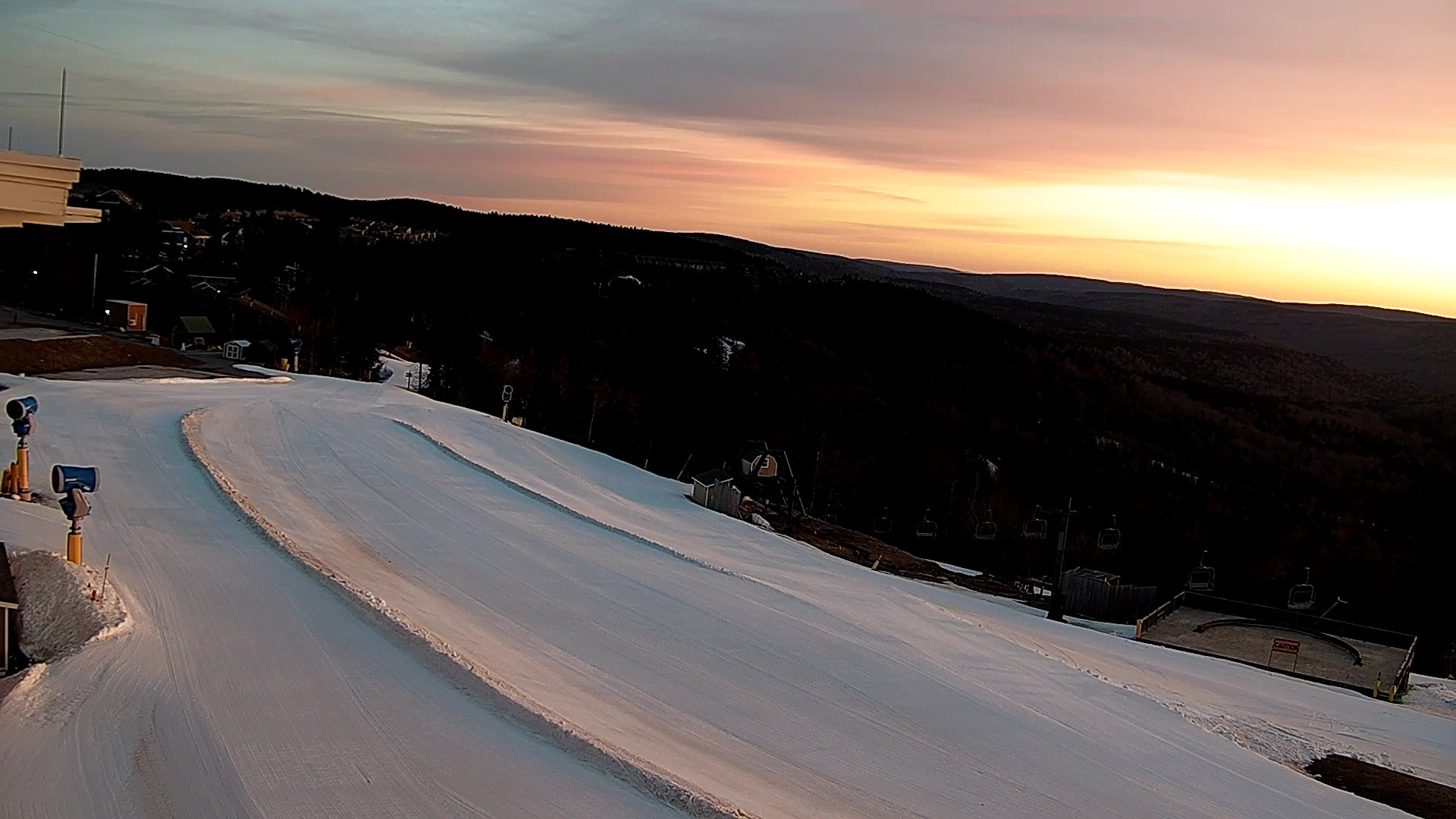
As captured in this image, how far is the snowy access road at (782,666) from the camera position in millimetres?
9094

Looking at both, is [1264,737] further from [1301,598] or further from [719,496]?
[1301,598]

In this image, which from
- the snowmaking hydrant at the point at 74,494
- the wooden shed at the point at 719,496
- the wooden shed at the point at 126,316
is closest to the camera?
the snowmaking hydrant at the point at 74,494

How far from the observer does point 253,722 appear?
26.6 ft

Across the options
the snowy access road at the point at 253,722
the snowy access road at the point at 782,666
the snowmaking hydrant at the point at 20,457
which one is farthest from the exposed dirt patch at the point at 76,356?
the snowy access road at the point at 253,722

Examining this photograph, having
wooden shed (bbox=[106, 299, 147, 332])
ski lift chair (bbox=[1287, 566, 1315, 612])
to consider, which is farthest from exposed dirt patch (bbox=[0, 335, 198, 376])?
ski lift chair (bbox=[1287, 566, 1315, 612])

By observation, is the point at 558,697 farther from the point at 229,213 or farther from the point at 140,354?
the point at 229,213

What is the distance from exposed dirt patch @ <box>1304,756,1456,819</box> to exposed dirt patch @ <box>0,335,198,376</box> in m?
26.6

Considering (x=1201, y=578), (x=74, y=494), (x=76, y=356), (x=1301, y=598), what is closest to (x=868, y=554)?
(x=1201, y=578)

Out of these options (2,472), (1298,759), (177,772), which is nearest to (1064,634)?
(1298,759)

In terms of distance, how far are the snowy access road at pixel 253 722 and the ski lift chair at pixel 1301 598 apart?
19807 millimetres

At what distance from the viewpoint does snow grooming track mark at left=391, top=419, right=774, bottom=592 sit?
15633 mm

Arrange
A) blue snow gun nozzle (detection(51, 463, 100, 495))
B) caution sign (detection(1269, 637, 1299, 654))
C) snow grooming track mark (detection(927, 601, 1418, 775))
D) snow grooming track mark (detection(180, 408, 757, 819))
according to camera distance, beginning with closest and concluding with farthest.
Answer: snow grooming track mark (detection(180, 408, 757, 819)) → blue snow gun nozzle (detection(51, 463, 100, 495)) → snow grooming track mark (detection(927, 601, 1418, 775)) → caution sign (detection(1269, 637, 1299, 654))

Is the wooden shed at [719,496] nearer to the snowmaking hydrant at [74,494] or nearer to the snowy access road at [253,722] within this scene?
the snowy access road at [253,722]

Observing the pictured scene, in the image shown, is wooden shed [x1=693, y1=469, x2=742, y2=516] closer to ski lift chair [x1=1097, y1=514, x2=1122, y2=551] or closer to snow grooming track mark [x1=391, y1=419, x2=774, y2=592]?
snow grooming track mark [x1=391, y1=419, x2=774, y2=592]
